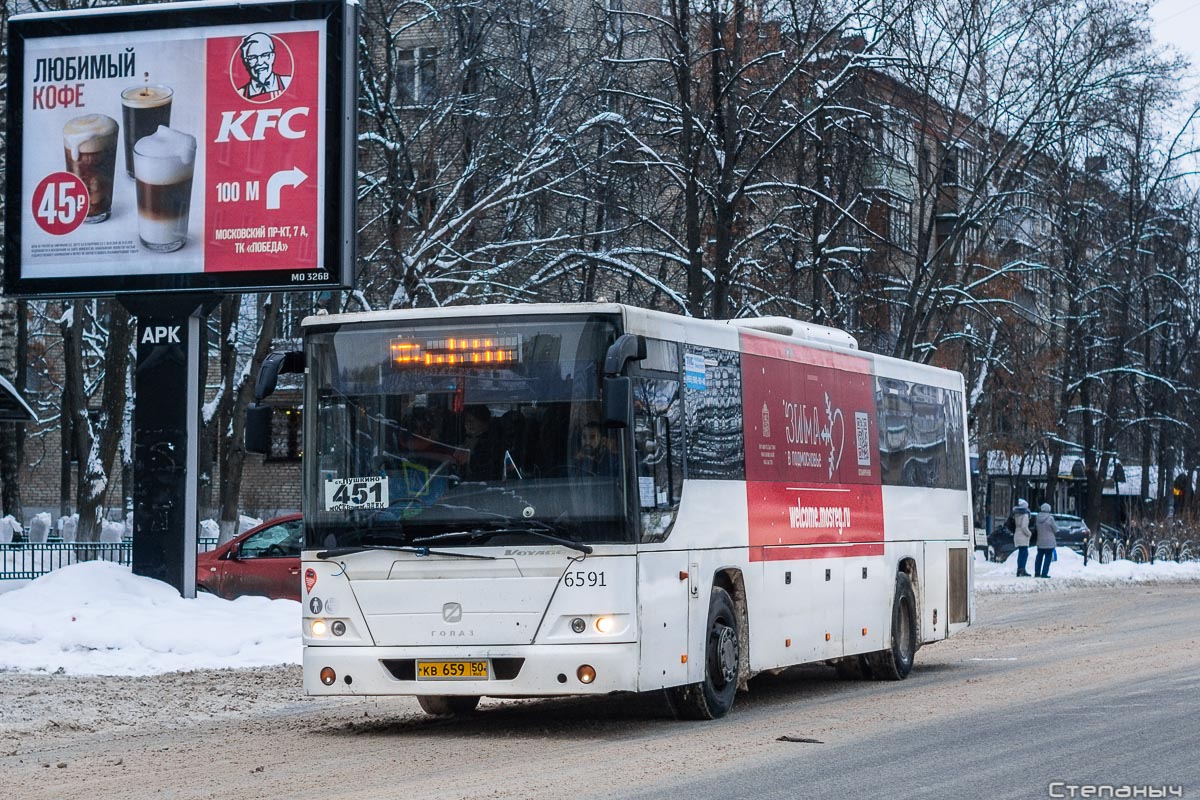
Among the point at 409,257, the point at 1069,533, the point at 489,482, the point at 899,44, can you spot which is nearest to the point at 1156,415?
the point at 1069,533

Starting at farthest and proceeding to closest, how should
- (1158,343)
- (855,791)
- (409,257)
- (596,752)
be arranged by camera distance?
(1158,343) → (409,257) → (596,752) → (855,791)

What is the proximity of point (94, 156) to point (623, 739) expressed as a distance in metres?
11.8

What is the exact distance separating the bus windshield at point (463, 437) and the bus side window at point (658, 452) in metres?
0.26

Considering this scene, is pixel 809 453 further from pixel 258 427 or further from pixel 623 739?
pixel 258 427

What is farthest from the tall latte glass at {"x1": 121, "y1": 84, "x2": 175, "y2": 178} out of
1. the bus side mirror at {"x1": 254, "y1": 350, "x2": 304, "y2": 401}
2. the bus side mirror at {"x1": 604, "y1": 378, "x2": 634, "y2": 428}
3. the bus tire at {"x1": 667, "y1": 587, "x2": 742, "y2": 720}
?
A: the bus side mirror at {"x1": 604, "y1": 378, "x2": 634, "y2": 428}

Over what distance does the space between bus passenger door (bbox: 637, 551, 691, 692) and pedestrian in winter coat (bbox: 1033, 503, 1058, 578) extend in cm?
2880

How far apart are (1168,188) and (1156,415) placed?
8081mm

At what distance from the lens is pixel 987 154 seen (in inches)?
1500

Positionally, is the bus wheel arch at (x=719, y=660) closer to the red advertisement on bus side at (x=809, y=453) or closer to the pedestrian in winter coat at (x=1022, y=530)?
the red advertisement on bus side at (x=809, y=453)

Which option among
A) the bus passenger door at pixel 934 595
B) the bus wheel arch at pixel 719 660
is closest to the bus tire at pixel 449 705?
the bus wheel arch at pixel 719 660

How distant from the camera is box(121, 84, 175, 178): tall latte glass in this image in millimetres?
20891

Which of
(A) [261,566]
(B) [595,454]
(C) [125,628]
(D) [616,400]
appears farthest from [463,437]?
(A) [261,566]

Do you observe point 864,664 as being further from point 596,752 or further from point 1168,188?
point 1168,188

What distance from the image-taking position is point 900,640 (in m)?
17.8
